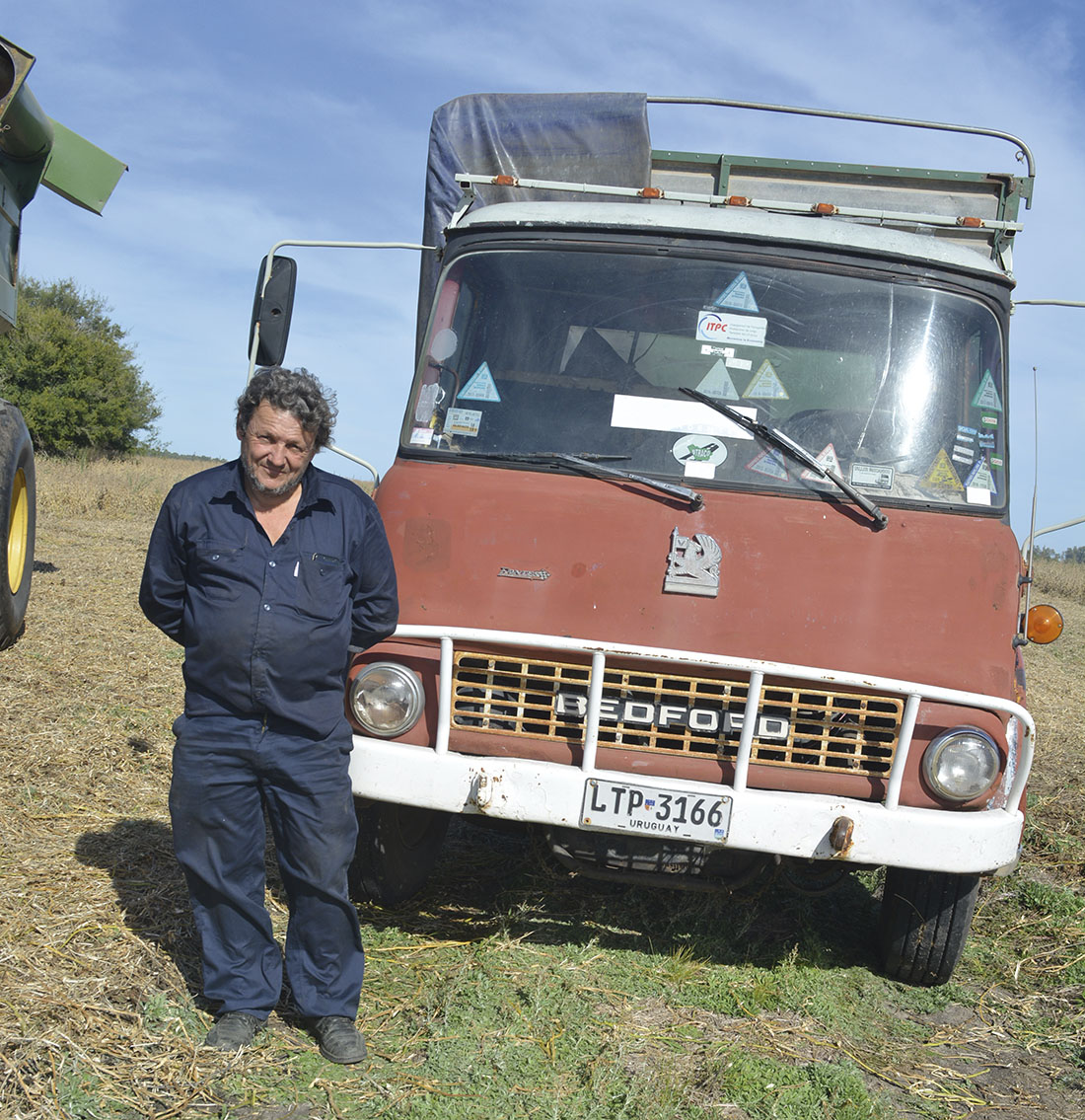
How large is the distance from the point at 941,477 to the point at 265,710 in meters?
2.39

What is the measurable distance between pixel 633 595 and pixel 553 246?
1.40m

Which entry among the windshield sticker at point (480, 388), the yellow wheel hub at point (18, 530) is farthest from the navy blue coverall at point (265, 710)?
the yellow wheel hub at point (18, 530)

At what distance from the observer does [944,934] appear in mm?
4047

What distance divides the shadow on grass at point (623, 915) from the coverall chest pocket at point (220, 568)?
1702 mm

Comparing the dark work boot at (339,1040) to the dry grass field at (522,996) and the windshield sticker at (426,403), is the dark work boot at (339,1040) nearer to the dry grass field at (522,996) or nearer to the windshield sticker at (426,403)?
the dry grass field at (522,996)

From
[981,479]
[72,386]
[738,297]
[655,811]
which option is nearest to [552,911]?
[655,811]

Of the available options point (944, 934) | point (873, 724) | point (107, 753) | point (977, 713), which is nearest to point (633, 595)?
point (873, 724)

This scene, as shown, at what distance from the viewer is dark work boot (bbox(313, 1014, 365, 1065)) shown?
331 cm

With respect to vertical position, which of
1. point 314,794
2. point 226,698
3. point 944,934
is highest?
point 226,698

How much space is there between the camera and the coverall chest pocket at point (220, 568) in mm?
3117

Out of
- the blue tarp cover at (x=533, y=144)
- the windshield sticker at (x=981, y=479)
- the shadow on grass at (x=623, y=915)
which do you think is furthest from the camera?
the blue tarp cover at (x=533, y=144)

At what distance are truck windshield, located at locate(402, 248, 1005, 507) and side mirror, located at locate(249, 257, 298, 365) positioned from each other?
0.61 m

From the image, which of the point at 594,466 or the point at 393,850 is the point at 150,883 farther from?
the point at 594,466

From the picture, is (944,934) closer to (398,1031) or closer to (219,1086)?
(398,1031)
